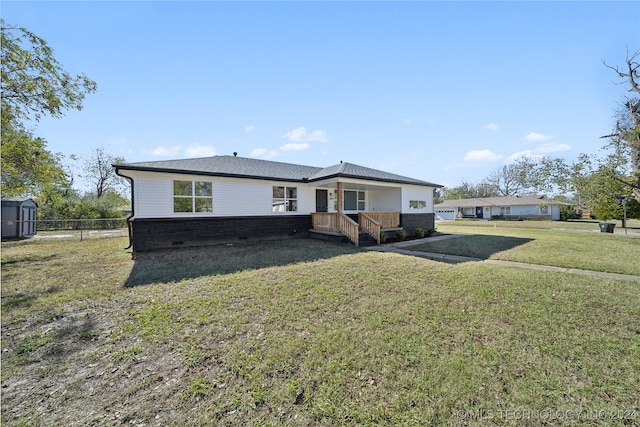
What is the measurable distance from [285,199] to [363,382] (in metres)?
10.9

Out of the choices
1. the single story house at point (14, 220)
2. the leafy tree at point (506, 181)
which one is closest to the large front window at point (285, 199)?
the single story house at point (14, 220)

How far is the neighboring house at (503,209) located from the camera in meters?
36.0

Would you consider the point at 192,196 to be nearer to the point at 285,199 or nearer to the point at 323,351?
the point at 285,199

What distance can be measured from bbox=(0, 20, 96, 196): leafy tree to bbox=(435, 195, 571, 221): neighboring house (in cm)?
4530

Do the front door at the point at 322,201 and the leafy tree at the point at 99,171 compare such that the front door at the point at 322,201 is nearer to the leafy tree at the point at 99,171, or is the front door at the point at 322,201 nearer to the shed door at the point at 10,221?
the shed door at the point at 10,221

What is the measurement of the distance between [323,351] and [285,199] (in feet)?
34.0

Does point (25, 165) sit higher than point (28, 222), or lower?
higher

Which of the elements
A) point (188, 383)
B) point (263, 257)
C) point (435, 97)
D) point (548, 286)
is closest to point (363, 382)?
point (188, 383)

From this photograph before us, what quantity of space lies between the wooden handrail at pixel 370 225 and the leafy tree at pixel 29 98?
14.1 metres

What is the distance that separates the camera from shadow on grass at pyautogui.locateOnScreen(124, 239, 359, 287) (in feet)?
20.8

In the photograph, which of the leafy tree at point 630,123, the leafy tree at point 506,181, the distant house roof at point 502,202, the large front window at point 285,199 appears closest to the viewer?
the leafy tree at point 630,123

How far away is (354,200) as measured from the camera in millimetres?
15805

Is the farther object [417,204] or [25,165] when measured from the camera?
[417,204]

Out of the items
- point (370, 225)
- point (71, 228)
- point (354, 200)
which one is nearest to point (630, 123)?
point (354, 200)
